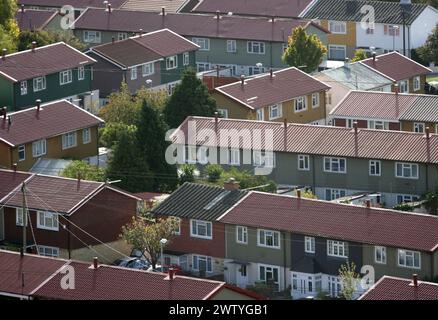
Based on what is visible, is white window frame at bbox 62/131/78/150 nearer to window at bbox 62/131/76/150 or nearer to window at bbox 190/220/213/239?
window at bbox 62/131/76/150

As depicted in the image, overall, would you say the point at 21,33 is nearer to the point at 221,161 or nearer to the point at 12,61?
the point at 12,61

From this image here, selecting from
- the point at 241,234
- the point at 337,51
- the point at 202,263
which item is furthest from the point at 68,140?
the point at 337,51

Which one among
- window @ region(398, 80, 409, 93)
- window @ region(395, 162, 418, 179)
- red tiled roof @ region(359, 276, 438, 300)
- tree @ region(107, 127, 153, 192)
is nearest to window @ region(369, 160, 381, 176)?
window @ region(395, 162, 418, 179)

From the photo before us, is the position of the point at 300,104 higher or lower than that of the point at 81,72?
lower

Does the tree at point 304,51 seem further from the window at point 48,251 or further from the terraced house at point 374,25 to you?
the window at point 48,251

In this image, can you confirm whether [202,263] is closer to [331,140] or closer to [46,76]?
[331,140]
